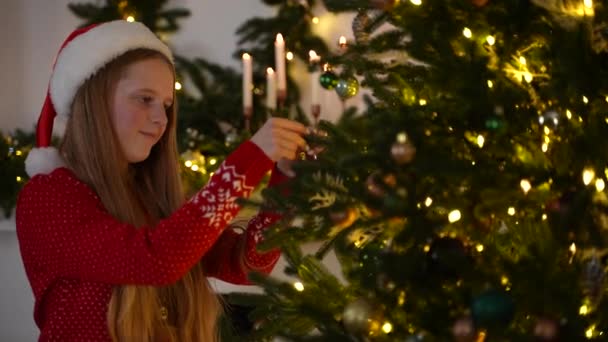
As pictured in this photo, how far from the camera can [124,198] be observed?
148 centimetres

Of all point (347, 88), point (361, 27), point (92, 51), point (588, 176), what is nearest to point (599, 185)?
point (588, 176)

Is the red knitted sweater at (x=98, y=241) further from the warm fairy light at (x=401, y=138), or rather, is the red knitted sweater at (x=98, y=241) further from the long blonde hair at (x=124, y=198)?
the warm fairy light at (x=401, y=138)

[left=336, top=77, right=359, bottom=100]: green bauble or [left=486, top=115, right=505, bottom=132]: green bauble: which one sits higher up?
[left=486, top=115, right=505, bottom=132]: green bauble

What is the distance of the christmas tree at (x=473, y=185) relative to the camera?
87 cm

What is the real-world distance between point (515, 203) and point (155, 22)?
2497 millimetres

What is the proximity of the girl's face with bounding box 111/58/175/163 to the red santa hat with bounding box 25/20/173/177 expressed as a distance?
0.04 meters

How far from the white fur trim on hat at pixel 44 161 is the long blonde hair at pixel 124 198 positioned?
0.02 metres

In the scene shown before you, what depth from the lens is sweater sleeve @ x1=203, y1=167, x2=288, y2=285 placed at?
152cm

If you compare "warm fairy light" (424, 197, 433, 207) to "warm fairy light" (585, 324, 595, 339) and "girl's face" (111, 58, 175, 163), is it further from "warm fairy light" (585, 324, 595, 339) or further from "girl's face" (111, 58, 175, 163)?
"girl's face" (111, 58, 175, 163)

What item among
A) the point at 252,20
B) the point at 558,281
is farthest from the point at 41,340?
the point at 252,20

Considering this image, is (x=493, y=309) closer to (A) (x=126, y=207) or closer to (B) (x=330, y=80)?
(B) (x=330, y=80)

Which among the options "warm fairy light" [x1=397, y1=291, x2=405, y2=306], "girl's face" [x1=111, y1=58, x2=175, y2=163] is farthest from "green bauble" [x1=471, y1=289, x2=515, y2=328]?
"girl's face" [x1=111, y1=58, x2=175, y2=163]

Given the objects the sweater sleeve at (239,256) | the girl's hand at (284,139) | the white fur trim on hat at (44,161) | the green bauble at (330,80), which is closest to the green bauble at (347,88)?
the green bauble at (330,80)

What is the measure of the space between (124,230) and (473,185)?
0.62 metres
